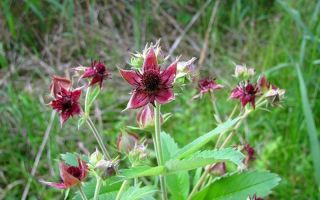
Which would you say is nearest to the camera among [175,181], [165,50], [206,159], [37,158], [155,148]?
[206,159]

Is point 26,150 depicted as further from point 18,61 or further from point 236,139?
point 236,139

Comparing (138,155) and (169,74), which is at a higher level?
(169,74)

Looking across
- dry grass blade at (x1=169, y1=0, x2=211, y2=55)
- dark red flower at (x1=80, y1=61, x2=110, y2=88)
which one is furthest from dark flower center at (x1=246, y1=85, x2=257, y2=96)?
dry grass blade at (x1=169, y1=0, x2=211, y2=55)

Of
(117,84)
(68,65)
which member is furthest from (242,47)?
(68,65)

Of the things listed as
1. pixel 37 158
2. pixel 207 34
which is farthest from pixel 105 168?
pixel 207 34

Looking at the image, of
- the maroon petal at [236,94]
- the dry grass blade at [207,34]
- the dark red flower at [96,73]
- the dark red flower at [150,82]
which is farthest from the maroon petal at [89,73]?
the dry grass blade at [207,34]

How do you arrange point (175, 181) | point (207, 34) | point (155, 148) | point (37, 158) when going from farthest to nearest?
point (207, 34), point (37, 158), point (175, 181), point (155, 148)

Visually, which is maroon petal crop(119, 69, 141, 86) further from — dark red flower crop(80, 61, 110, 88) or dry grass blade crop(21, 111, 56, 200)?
dry grass blade crop(21, 111, 56, 200)

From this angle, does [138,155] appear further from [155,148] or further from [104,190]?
[104,190]
